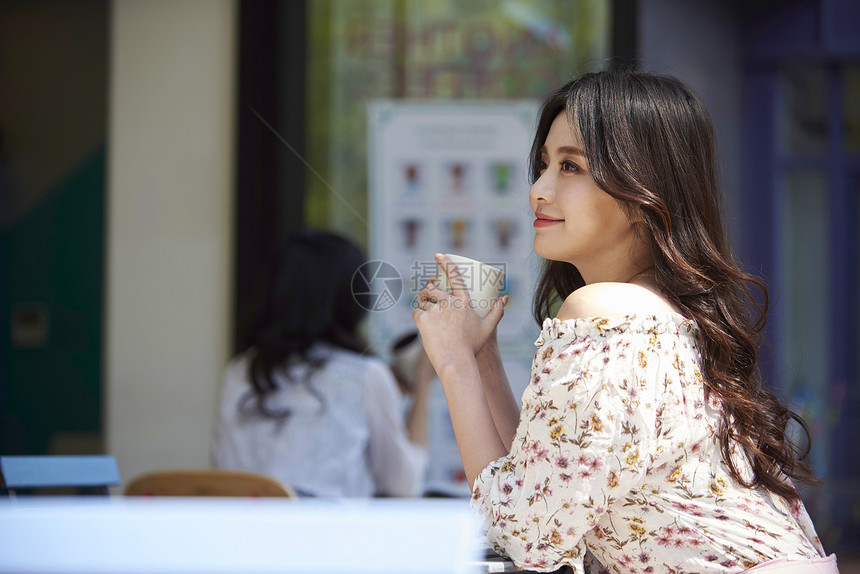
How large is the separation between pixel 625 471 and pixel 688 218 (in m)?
0.40

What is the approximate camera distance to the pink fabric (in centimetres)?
112

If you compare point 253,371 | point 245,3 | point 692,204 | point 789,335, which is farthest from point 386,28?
point 692,204

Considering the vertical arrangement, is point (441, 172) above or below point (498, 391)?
above

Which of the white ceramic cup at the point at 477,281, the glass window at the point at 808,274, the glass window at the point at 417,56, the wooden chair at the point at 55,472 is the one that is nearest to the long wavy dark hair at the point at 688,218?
the white ceramic cup at the point at 477,281

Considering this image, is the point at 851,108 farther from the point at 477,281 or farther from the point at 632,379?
the point at 632,379

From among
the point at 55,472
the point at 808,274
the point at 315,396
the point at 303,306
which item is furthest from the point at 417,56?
the point at 55,472

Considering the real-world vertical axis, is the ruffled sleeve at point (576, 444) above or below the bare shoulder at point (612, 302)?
below

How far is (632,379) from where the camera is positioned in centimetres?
109

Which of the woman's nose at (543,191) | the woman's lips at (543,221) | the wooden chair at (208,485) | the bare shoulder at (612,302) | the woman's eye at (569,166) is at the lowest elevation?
the wooden chair at (208,485)

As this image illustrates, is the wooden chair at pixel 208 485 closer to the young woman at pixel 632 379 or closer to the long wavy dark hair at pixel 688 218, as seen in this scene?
the young woman at pixel 632 379

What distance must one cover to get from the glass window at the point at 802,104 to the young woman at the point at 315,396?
2299 millimetres

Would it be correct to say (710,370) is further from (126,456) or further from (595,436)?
(126,456)

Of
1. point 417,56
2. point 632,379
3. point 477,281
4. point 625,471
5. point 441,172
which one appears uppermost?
point 417,56

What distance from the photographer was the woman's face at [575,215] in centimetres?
125
